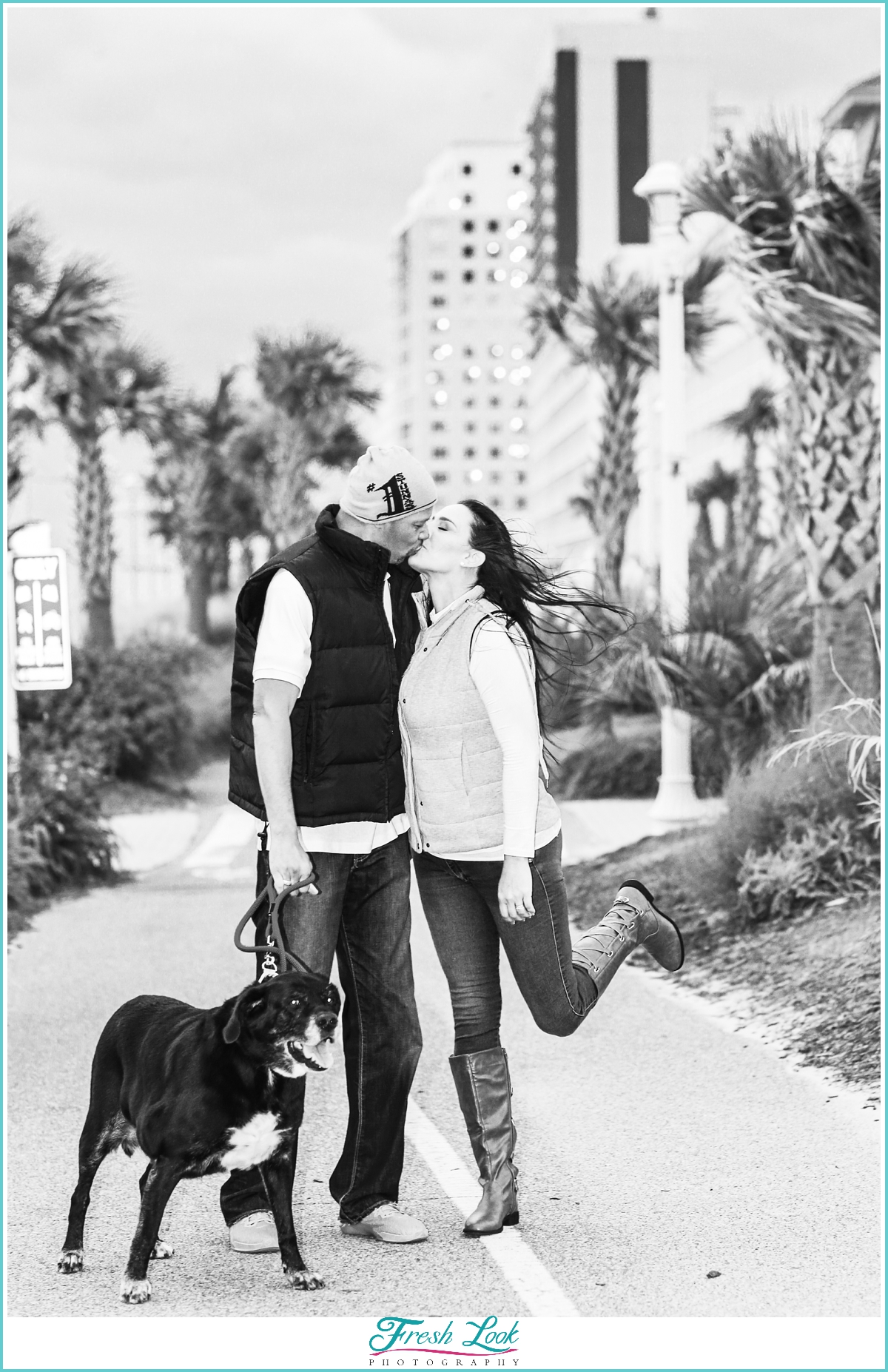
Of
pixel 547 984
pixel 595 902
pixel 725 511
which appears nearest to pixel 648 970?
pixel 595 902

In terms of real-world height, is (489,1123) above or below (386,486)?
below

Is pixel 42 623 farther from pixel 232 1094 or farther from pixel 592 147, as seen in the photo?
pixel 592 147

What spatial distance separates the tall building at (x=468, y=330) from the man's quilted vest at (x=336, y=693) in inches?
6088

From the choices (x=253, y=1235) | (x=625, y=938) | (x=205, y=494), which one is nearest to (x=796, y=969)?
(x=625, y=938)

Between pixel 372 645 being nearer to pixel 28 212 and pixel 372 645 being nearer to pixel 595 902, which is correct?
→ pixel 595 902

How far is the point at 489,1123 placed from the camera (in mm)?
4406

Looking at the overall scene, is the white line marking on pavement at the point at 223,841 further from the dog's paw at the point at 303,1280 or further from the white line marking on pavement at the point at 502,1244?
the dog's paw at the point at 303,1280

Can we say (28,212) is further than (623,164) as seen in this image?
No

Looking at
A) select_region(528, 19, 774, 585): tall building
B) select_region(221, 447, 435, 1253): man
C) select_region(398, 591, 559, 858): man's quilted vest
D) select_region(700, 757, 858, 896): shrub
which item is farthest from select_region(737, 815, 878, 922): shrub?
select_region(528, 19, 774, 585): tall building

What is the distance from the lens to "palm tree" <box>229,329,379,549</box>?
34.7 m

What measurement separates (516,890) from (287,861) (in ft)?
1.93

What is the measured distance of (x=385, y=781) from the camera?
431 cm

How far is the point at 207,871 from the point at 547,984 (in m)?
9.51

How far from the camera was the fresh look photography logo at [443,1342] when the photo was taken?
3.77 m
